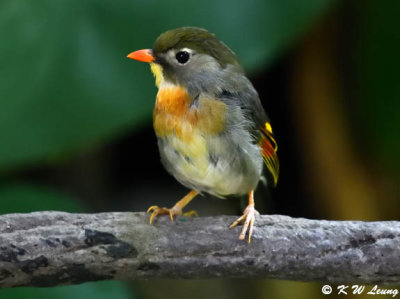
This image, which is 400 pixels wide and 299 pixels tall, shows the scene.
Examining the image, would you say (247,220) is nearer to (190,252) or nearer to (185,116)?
(190,252)

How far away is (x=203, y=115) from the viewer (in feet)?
8.35

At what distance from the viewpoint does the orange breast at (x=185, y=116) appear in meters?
2.54

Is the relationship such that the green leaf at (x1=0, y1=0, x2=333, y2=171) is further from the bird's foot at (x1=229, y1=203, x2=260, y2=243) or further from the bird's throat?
the bird's foot at (x1=229, y1=203, x2=260, y2=243)

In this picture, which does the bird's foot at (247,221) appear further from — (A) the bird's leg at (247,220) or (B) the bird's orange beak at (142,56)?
(B) the bird's orange beak at (142,56)

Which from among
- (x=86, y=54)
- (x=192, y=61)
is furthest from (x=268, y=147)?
(x=86, y=54)

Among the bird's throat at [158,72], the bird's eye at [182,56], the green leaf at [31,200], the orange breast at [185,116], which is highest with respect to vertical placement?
the bird's eye at [182,56]

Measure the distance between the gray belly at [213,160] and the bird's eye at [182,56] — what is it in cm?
26

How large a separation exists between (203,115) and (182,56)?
226mm

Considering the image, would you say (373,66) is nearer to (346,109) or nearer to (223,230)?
(346,109)

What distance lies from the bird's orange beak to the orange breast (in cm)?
12

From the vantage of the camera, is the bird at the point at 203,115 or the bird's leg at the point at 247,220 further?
the bird at the point at 203,115

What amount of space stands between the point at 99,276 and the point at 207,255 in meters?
0.32

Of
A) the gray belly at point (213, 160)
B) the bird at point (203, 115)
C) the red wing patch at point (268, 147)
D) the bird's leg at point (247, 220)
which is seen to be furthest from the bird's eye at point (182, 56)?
the bird's leg at point (247, 220)

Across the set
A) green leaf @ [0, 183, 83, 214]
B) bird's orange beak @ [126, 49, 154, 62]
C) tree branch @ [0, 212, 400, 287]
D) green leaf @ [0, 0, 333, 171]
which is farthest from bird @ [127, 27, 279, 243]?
green leaf @ [0, 183, 83, 214]
